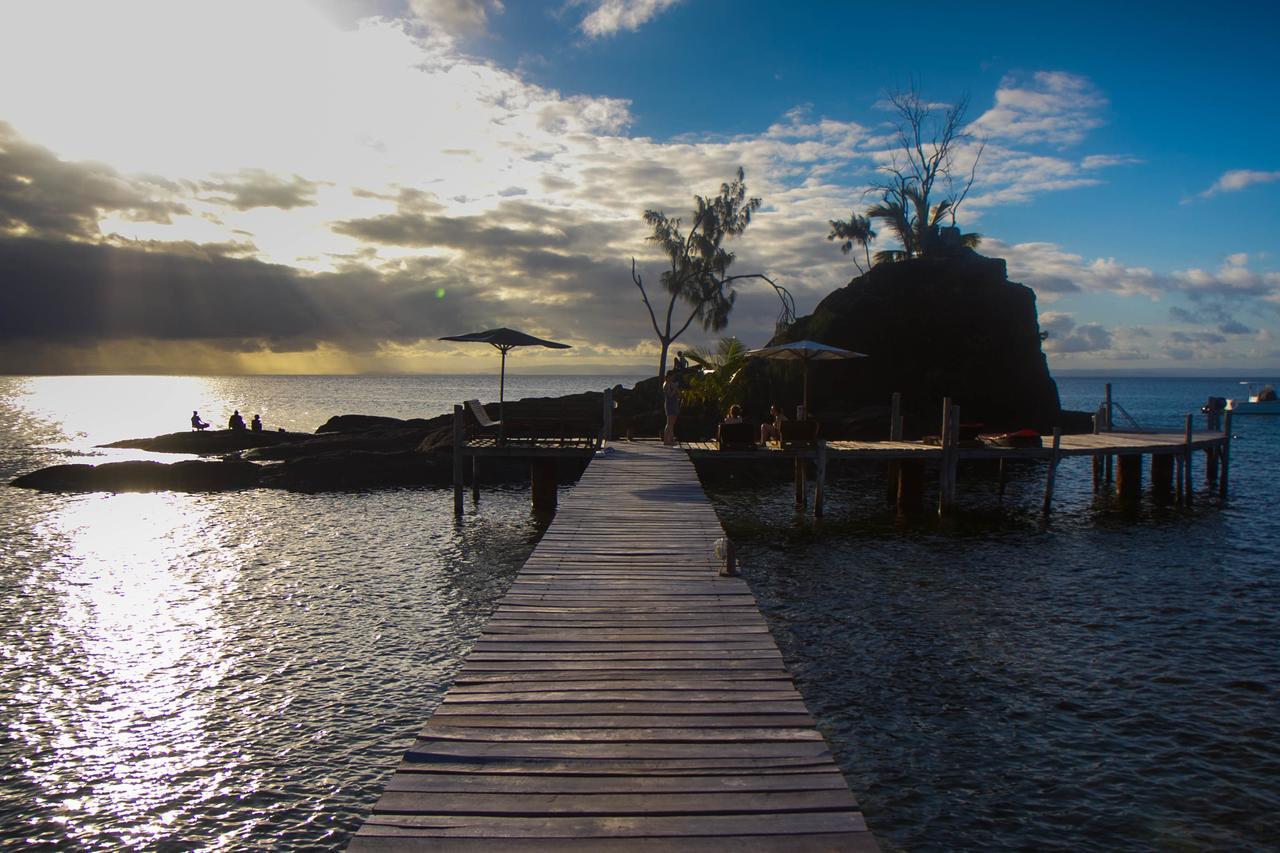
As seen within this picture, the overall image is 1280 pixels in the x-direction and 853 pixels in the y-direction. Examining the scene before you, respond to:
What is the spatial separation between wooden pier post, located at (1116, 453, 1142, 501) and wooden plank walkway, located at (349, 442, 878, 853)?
24683mm

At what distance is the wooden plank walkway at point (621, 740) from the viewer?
4.77 meters

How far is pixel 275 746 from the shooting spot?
9.66 meters

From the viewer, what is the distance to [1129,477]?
2941cm

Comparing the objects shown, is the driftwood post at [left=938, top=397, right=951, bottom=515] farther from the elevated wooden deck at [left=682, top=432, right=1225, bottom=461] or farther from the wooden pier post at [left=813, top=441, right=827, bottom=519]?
the wooden pier post at [left=813, top=441, right=827, bottom=519]

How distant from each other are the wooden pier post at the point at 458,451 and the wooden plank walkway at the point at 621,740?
1425 centimetres

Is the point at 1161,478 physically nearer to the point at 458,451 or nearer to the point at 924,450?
the point at 924,450

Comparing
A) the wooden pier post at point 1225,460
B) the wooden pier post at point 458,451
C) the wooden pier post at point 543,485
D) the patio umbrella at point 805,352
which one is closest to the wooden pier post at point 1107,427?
the wooden pier post at point 1225,460

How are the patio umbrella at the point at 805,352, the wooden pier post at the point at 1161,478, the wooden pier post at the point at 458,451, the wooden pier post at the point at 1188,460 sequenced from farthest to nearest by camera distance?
the wooden pier post at the point at 1161,478, the wooden pier post at the point at 1188,460, the patio umbrella at the point at 805,352, the wooden pier post at the point at 458,451

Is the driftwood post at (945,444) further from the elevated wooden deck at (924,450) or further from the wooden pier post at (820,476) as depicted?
the wooden pier post at (820,476)

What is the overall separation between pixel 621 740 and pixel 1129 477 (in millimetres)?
29201

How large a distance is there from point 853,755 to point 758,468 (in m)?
27.2

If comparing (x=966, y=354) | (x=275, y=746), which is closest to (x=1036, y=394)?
(x=966, y=354)

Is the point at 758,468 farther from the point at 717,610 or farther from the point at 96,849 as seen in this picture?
the point at 96,849

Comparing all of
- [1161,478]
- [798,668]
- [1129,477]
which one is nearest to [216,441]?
[798,668]
